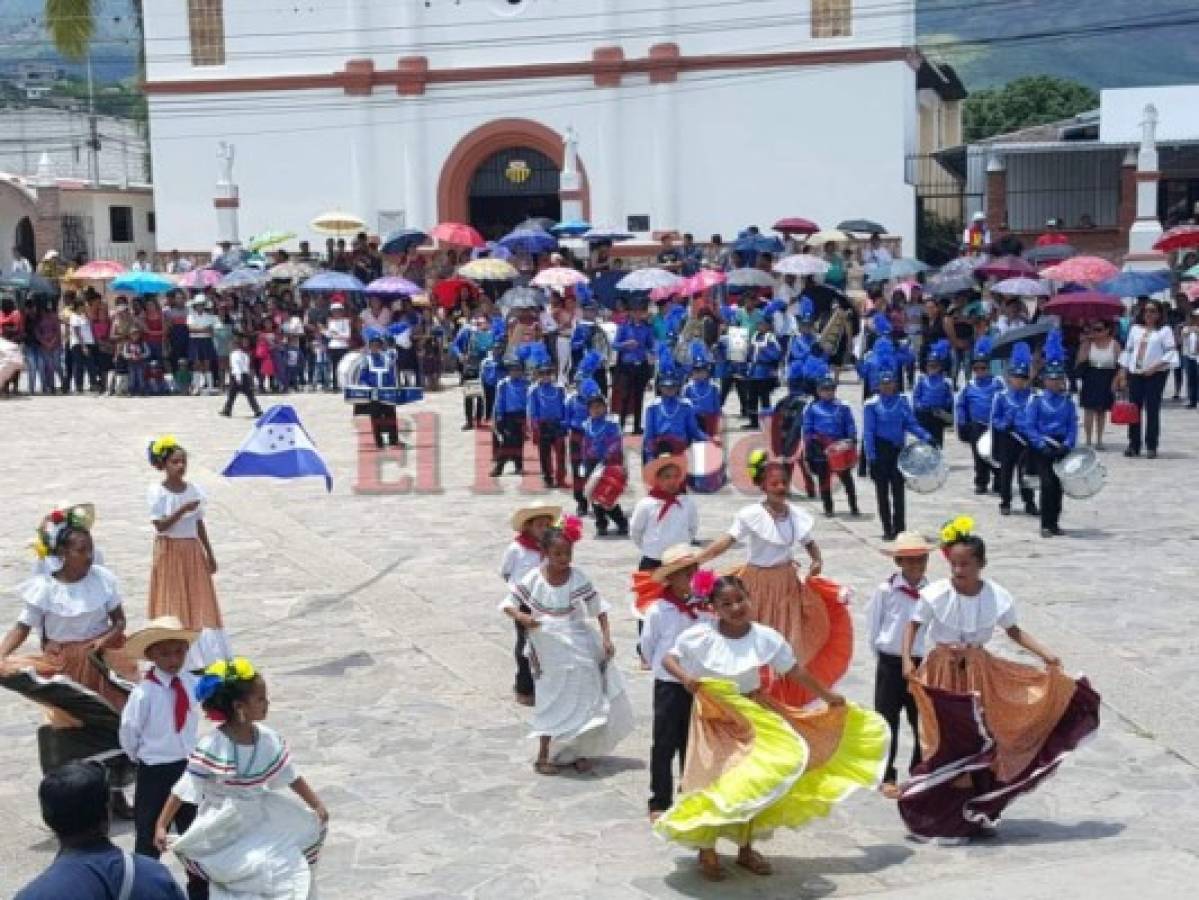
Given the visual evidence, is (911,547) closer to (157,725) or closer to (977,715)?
(977,715)

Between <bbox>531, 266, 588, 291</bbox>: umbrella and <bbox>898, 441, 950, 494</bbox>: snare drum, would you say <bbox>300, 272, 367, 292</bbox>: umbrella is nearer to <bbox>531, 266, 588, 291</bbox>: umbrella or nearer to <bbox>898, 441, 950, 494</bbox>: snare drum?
<bbox>531, 266, 588, 291</bbox>: umbrella

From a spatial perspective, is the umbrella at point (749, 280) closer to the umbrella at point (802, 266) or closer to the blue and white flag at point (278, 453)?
the umbrella at point (802, 266)

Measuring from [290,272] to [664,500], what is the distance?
20.6m

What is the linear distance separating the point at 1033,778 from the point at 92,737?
453 cm

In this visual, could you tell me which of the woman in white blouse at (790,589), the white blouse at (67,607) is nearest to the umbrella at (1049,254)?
the woman in white blouse at (790,589)

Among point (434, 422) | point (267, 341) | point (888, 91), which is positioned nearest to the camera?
point (434, 422)

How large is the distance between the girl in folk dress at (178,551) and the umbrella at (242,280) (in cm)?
1905

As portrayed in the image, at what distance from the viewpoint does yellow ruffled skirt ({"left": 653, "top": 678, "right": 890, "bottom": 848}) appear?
26.3 ft

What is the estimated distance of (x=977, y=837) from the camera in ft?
29.2

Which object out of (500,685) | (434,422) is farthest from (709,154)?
(500,685)

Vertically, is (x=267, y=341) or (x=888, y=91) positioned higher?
(x=888, y=91)

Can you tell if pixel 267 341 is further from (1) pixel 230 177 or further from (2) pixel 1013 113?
(2) pixel 1013 113

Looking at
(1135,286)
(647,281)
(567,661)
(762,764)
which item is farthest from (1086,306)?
(762,764)

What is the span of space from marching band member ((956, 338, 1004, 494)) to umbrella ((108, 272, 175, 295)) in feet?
48.6
